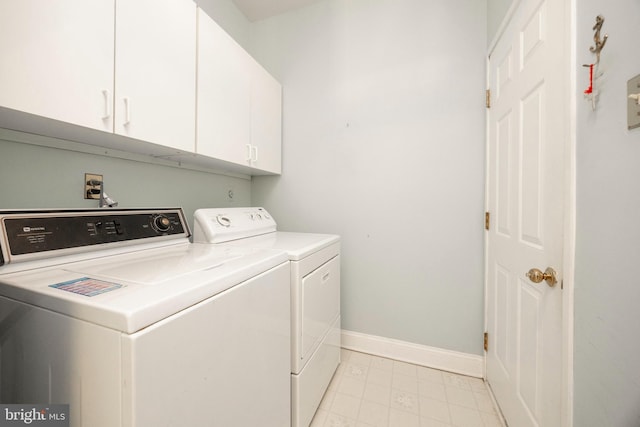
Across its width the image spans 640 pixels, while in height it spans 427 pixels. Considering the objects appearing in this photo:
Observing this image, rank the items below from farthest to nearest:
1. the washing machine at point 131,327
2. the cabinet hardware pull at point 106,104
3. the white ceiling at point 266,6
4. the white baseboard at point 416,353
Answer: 1. the white ceiling at point 266,6
2. the white baseboard at point 416,353
3. the cabinet hardware pull at point 106,104
4. the washing machine at point 131,327

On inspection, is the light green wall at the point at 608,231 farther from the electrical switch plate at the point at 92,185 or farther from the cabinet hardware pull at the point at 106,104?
the electrical switch plate at the point at 92,185

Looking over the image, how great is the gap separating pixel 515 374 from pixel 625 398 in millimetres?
738

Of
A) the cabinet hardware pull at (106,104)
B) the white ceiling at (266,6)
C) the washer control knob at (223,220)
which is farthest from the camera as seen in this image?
the white ceiling at (266,6)

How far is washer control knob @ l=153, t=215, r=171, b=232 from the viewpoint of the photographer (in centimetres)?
118

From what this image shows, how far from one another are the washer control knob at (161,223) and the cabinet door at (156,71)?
1.22 feet

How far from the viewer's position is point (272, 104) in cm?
199

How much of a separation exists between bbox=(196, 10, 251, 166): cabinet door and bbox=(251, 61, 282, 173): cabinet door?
0.07 m

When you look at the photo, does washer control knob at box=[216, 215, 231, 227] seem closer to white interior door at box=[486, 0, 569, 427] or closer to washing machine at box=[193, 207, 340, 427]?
washing machine at box=[193, 207, 340, 427]

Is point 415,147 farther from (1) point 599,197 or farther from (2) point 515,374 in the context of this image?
(2) point 515,374

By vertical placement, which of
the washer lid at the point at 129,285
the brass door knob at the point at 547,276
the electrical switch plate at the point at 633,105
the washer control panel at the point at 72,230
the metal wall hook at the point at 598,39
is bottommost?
the brass door knob at the point at 547,276

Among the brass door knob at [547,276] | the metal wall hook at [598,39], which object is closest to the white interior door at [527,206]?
the brass door knob at [547,276]

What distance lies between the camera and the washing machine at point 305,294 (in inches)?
45.0

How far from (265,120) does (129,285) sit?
61.8 inches

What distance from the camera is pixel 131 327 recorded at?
0.48 m
